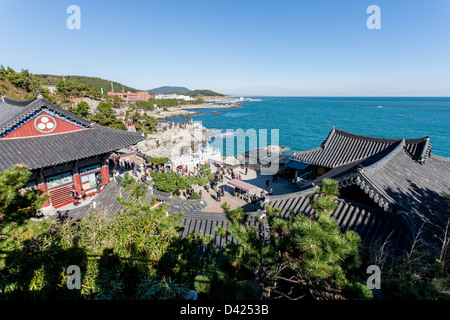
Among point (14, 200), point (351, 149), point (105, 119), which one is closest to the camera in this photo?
point (14, 200)

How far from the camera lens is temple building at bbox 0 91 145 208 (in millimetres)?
13062

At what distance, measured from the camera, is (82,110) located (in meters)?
42.0

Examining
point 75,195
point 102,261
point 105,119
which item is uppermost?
point 105,119

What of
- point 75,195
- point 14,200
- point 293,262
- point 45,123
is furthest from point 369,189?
point 45,123

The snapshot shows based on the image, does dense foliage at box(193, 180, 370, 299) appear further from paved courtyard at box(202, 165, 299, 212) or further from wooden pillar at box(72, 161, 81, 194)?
wooden pillar at box(72, 161, 81, 194)

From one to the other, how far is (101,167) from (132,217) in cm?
1554

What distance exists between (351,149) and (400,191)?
301 inches

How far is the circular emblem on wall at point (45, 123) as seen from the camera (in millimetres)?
14445

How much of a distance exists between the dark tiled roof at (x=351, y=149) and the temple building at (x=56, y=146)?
14.8m

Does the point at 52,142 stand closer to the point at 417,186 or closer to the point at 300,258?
the point at 300,258

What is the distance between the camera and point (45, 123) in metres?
14.8

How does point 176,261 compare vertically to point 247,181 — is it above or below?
above

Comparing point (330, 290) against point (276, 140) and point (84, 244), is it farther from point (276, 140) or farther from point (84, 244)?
point (276, 140)

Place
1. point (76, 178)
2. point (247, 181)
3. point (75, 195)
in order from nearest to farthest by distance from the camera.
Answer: point (75, 195) < point (76, 178) < point (247, 181)
